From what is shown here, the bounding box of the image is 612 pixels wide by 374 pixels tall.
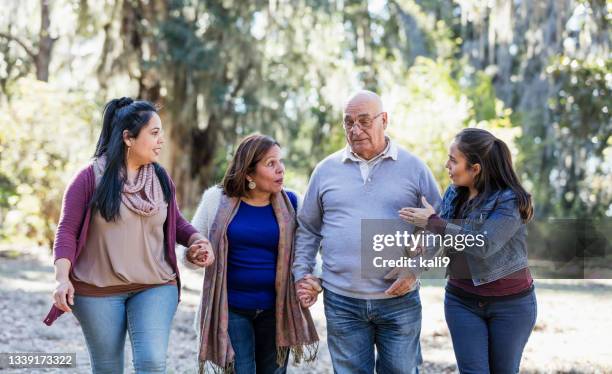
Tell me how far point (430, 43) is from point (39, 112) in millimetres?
10211

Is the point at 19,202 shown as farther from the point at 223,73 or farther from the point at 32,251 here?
the point at 223,73

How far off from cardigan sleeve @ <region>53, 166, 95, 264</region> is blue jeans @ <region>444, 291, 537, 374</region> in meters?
1.69

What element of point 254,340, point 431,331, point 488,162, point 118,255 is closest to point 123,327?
point 118,255

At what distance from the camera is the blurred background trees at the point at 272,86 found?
13445 mm

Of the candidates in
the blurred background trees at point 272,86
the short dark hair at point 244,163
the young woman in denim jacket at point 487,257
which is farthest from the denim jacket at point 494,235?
the blurred background trees at point 272,86

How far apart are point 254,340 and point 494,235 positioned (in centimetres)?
128

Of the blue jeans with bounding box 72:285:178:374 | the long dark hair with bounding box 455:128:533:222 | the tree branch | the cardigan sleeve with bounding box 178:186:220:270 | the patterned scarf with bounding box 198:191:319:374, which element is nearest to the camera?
the blue jeans with bounding box 72:285:178:374

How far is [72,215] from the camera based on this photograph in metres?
3.40

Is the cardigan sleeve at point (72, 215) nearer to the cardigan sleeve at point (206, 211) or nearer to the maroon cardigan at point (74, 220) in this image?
the maroon cardigan at point (74, 220)

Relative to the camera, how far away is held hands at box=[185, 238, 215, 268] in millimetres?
3662

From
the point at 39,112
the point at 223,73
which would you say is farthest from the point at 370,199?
the point at 223,73

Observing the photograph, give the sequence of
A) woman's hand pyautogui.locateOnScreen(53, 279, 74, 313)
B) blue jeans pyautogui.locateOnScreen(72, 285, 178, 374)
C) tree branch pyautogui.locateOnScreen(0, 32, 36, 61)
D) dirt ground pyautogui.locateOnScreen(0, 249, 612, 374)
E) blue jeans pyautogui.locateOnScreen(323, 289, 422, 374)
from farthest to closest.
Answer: tree branch pyautogui.locateOnScreen(0, 32, 36, 61) → dirt ground pyautogui.locateOnScreen(0, 249, 612, 374) → blue jeans pyautogui.locateOnScreen(323, 289, 422, 374) → blue jeans pyautogui.locateOnScreen(72, 285, 178, 374) → woman's hand pyautogui.locateOnScreen(53, 279, 74, 313)

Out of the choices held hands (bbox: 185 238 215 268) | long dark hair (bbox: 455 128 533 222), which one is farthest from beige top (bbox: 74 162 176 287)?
long dark hair (bbox: 455 128 533 222)

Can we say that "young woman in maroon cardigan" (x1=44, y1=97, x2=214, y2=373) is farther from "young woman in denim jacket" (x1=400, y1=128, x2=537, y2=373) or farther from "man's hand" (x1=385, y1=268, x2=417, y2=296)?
"young woman in denim jacket" (x1=400, y1=128, x2=537, y2=373)
